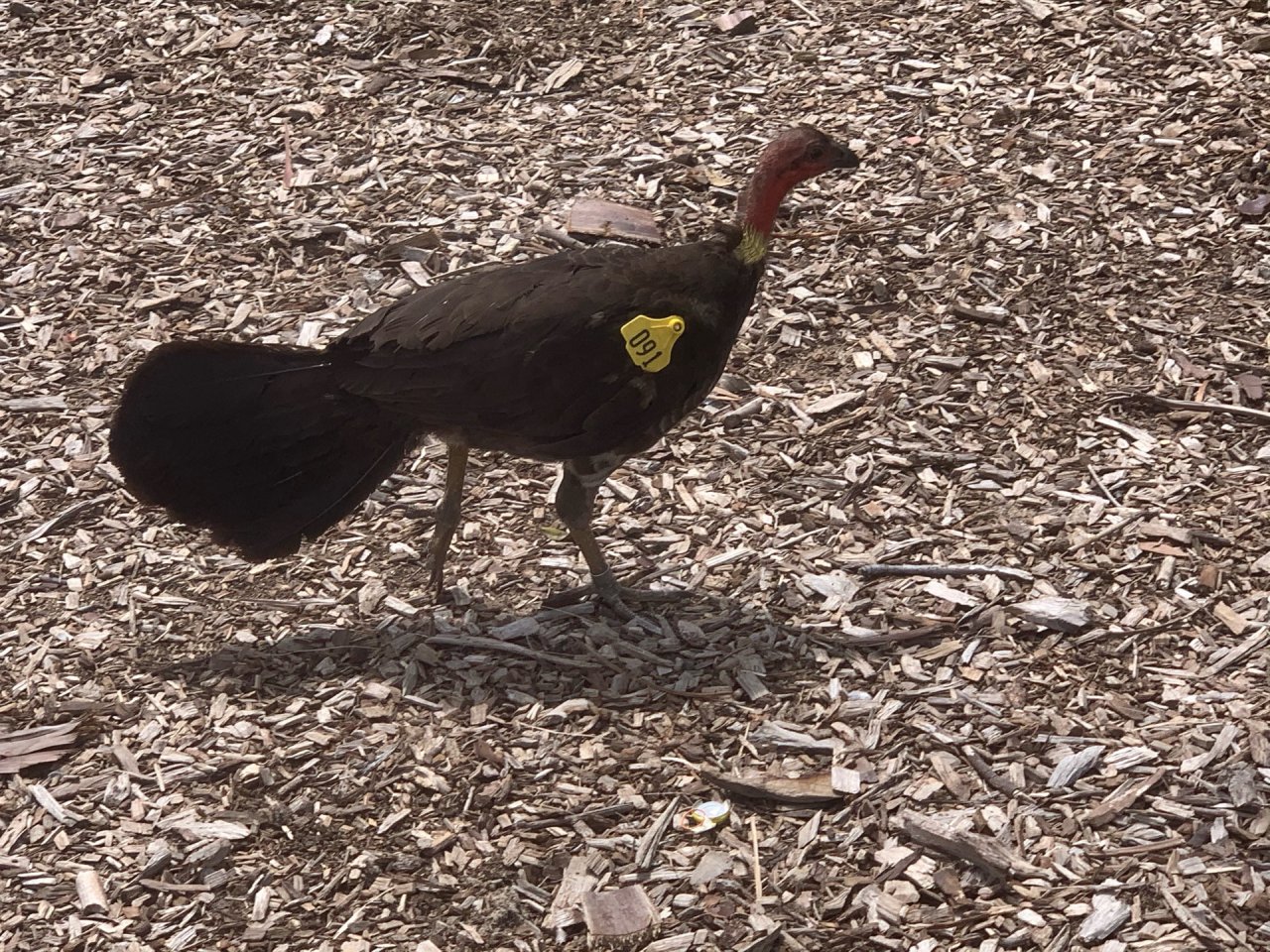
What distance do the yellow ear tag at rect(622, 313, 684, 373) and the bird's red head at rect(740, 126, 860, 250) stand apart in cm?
68

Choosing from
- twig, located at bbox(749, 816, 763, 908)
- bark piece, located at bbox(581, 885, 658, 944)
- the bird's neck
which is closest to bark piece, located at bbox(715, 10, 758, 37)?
the bird's neck

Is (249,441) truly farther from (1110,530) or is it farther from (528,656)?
(1110,530)

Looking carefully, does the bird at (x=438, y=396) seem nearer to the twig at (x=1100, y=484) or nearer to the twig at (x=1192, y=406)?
the twig at (x=1100, y=484)

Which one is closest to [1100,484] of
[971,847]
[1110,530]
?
[1110,530]

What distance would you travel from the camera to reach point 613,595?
5367 millimetres

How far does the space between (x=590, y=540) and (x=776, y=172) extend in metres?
1.61

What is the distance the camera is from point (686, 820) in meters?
4.52

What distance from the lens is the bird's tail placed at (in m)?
5.13

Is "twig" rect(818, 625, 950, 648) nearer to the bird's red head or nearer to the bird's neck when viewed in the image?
the bird's neck

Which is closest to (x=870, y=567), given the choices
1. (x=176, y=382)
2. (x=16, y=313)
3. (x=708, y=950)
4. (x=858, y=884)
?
(x=858, y=884)

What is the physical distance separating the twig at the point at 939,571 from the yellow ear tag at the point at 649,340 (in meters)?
1.10

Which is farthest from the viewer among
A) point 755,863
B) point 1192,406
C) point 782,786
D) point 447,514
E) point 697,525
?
point 1192,406

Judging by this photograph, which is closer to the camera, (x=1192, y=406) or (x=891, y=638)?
(x=891, y=638)

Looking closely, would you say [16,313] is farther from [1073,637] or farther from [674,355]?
[1073,637]
